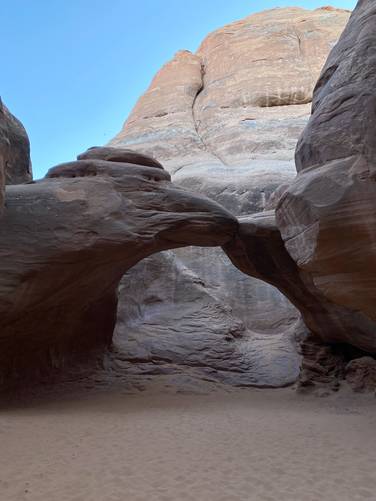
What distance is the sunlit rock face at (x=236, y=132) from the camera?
13.8m

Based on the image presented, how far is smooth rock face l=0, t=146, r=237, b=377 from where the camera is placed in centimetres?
835

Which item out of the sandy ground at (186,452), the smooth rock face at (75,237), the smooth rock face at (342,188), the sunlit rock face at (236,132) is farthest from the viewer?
the sunlit rock face at (236,132)

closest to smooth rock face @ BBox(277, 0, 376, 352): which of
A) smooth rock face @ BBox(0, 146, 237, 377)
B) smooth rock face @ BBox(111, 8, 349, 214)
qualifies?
smooth rock face @ BBox(0, 146, 237, 377)

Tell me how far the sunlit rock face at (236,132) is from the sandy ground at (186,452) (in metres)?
3.93

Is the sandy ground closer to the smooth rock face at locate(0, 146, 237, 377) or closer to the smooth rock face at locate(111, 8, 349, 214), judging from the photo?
the smooth rock face at locate(0, 146, 237, 377)

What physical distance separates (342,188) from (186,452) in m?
→ 3.61

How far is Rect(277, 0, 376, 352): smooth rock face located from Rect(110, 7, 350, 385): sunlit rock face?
3.48 metres

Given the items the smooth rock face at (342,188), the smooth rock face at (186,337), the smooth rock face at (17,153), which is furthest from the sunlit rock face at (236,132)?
the smooth rock face at (17,153)

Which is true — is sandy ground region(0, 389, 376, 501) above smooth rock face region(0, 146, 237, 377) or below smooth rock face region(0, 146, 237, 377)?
below

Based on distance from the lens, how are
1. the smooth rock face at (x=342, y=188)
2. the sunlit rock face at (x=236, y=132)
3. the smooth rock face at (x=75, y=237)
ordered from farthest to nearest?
the sunlit rock face at (x=236, y=132) < the smooth rock face at (x=75, y=237) < the smooth rock face at (x=342, y=188)

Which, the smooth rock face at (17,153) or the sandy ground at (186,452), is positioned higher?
the smooth rock face at (17,153)

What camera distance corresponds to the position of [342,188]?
617cm

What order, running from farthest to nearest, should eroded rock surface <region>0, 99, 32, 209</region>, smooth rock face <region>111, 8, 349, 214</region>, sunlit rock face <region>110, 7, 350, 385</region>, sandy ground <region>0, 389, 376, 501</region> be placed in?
smooth rock face <region>111, 8, 349, 214</region> < sunlit rock face <region>110, 7, 350, 385</region> < eroded rock surface <region>0, 99, 32, 209</region> < sandy ground <region>0, 389, 376, 501</region>

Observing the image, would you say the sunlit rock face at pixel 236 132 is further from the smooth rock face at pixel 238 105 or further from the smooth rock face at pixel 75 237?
the smooth rock face at pixel 75 237
